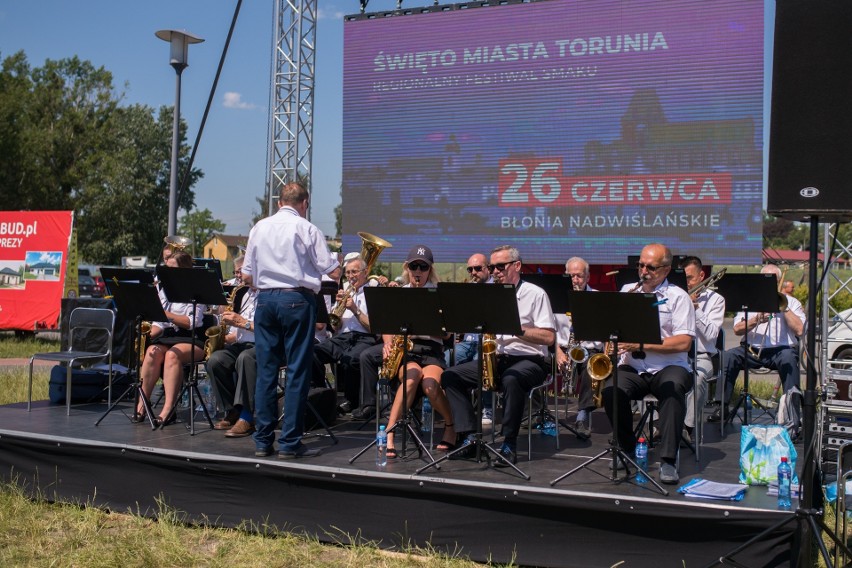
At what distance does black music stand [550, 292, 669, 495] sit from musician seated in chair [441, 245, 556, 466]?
2.23ft

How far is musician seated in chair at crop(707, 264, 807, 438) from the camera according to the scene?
7750mm

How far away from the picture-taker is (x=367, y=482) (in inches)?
190

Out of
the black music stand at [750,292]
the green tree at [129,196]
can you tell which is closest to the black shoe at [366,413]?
the black music stand at [750,292]

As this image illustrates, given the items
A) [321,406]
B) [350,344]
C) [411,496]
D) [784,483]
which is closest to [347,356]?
[350,344]

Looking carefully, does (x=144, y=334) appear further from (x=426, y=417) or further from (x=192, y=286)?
(x=426, y=417)

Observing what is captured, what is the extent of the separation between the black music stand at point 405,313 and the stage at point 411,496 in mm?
435

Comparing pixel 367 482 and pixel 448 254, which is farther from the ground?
pixel 448 254

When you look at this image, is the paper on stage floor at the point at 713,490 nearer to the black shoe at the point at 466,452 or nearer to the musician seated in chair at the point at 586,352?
the black shoe at the point at 466,452

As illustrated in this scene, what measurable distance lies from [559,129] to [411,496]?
9.24 meters

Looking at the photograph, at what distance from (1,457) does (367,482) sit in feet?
9.86

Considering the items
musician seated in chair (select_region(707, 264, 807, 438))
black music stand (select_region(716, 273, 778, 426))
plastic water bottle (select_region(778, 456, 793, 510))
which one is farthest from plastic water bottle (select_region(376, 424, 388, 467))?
musician seated in chair (select_region(707, 264, 807, 438))

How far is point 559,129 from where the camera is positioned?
42.3 feet

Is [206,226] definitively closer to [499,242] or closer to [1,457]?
[499,242]

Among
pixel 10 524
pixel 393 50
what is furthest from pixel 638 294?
pixel 393 50
